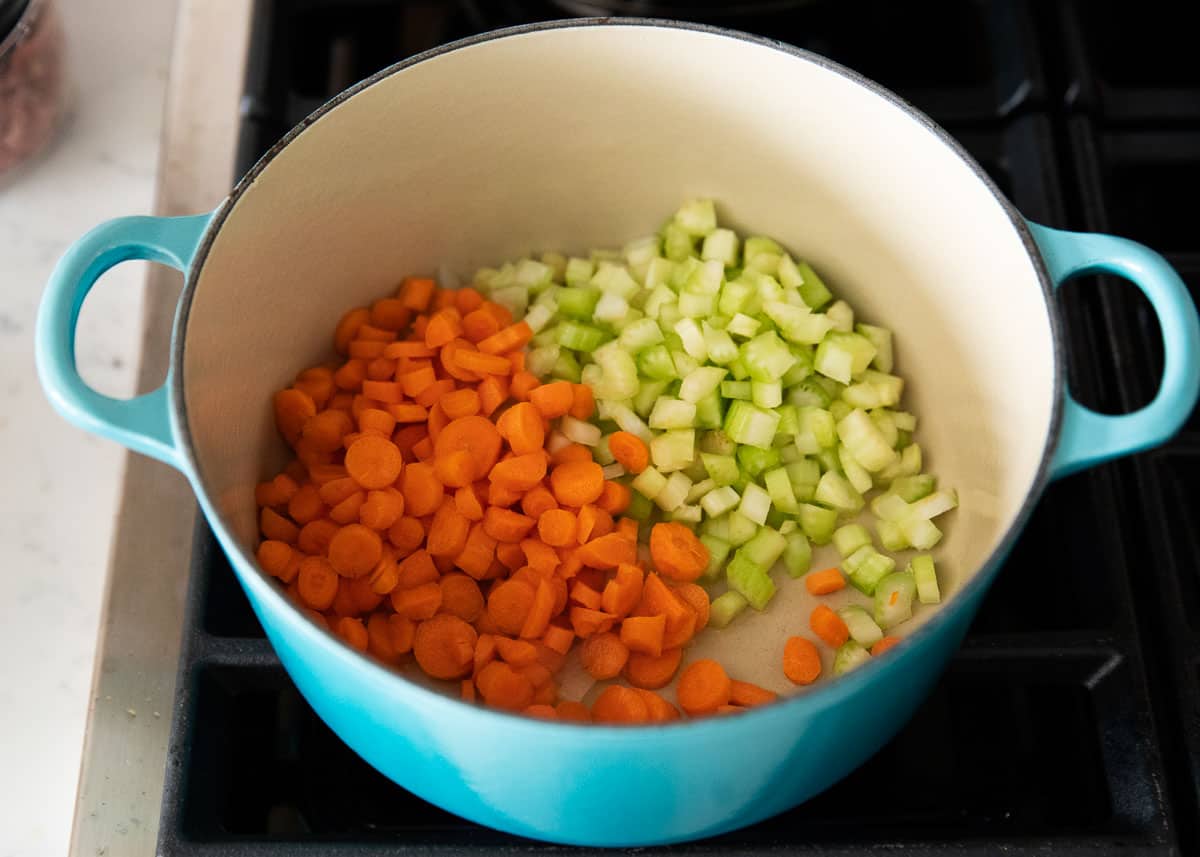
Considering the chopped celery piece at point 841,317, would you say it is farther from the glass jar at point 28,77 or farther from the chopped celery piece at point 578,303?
the glass jar at point 28,77

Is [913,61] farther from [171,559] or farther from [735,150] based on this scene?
[171,559]

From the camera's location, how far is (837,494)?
3.72ft

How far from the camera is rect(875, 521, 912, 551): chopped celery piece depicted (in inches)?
44.1

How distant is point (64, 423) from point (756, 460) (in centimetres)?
70

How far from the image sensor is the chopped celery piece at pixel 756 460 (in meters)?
1.15

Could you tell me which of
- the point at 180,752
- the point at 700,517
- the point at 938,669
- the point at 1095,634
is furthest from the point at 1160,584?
the point at 180,752

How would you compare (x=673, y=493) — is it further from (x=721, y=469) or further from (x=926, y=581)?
(x=926, y=581)

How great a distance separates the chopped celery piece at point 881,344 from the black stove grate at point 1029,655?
6.8 inches

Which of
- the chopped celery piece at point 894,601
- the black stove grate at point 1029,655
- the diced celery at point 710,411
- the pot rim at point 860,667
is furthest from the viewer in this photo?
the diced celery at point 710,411

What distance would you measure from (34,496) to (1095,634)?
989 mm

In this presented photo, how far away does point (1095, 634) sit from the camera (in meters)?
1.00

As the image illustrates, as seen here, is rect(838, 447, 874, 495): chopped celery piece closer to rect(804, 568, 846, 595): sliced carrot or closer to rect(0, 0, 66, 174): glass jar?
rect(804, 568, 846, 595): sliced carrot

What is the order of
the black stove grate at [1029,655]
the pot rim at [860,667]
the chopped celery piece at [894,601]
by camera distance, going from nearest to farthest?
the pot rim at [860,667]
the black stove grate at [1029,655]
the chopped celery piece at [894,601]

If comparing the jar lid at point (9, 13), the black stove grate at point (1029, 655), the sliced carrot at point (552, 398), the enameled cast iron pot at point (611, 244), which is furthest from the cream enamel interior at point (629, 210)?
the jar lid at point (9, 13)
